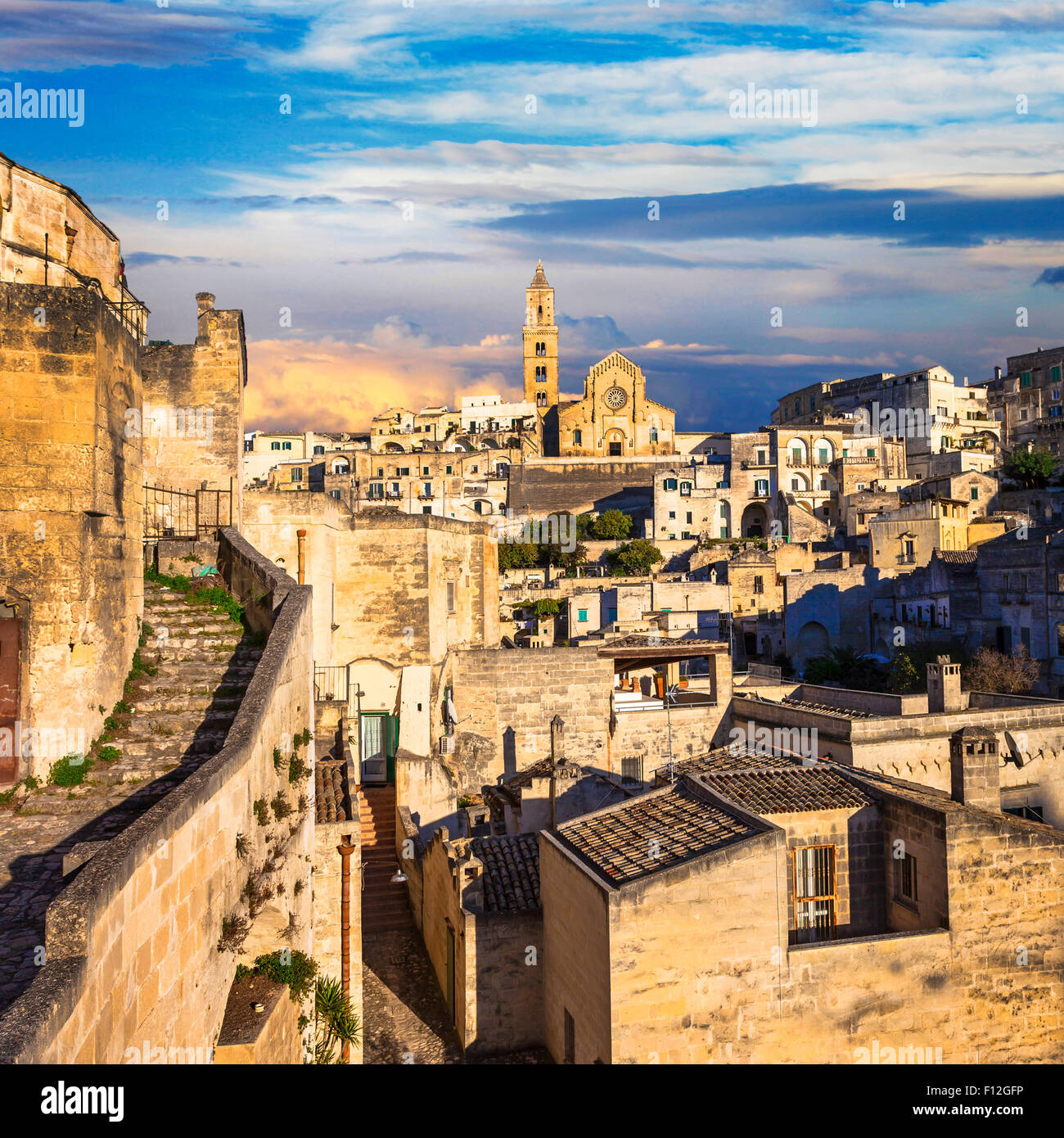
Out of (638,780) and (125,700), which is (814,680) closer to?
(638,780)

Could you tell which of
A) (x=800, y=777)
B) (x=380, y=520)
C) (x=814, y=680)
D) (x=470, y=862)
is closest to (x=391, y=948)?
(x=470, y=862)

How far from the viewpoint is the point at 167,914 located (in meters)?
5.83

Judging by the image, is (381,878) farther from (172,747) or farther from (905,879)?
(172,747)

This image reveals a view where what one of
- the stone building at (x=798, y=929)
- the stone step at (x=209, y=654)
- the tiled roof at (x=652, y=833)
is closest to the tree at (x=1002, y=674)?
the stone building at (x=798, y=929)

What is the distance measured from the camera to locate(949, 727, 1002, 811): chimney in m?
14.5

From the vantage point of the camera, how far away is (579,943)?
11.3 meters

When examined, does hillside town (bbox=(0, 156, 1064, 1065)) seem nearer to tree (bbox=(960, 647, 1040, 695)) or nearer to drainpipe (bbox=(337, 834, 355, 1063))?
drainpipe (bbox=(337, 834, 355, 1063))

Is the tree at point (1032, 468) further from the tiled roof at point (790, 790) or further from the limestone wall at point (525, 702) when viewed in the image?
the tiled roof at point (790, 790)

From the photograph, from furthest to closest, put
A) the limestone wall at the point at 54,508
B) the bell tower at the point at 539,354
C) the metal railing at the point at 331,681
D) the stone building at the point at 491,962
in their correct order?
the bell tower at the point at 539,354, the metal railing at the point at 331,681, the stone building at the point at 491,962, the limestone wall at the point at 54,508

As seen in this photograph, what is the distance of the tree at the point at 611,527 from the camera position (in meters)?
65.4

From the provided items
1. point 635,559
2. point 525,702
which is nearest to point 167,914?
point 525,702

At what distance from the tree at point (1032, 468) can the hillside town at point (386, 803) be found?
43543 millimetres

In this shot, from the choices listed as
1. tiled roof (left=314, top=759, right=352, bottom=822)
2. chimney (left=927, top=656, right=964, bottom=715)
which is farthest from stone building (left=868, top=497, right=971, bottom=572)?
tiled roof (left=314, top=759, right=352, bottom=822)

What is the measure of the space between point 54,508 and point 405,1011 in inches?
347
